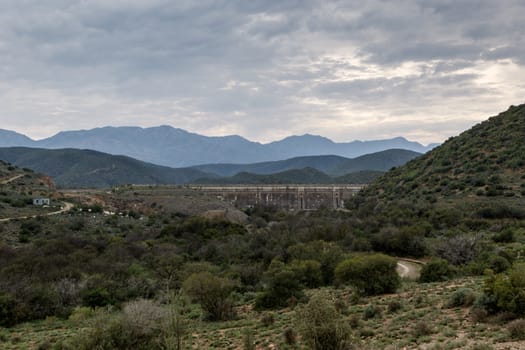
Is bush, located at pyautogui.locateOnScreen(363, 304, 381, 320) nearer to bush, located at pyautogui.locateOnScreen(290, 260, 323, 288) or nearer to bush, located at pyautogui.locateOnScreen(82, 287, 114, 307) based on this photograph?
bush, located at pyautogui.locateOnScreen(290, 260, 323, 288)

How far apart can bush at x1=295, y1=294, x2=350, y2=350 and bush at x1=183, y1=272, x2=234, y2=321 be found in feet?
31.0

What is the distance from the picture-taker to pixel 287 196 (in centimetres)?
8656

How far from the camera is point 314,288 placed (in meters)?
25.1

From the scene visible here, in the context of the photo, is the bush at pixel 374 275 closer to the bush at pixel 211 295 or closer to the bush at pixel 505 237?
the bush at pixel 211 295

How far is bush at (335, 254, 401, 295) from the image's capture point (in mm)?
20203

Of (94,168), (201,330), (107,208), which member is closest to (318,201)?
(107,208)

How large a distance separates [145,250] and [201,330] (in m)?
18.3

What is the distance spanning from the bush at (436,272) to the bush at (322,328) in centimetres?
1255

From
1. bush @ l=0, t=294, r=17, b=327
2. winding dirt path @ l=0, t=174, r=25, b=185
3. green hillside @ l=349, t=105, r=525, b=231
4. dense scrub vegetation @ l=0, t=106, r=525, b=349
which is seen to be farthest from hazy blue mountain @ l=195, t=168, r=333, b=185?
bush @ l=0, t=294, r=17, b=327

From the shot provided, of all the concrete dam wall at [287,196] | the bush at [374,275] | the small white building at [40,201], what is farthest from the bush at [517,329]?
the concrete dam wall at [287,196]

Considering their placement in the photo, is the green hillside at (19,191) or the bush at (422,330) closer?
the bush at (422,330)

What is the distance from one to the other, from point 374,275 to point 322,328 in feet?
33.9

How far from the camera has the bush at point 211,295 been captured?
20250 millimetres

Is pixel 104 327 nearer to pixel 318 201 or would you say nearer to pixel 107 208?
pixel 107 208
